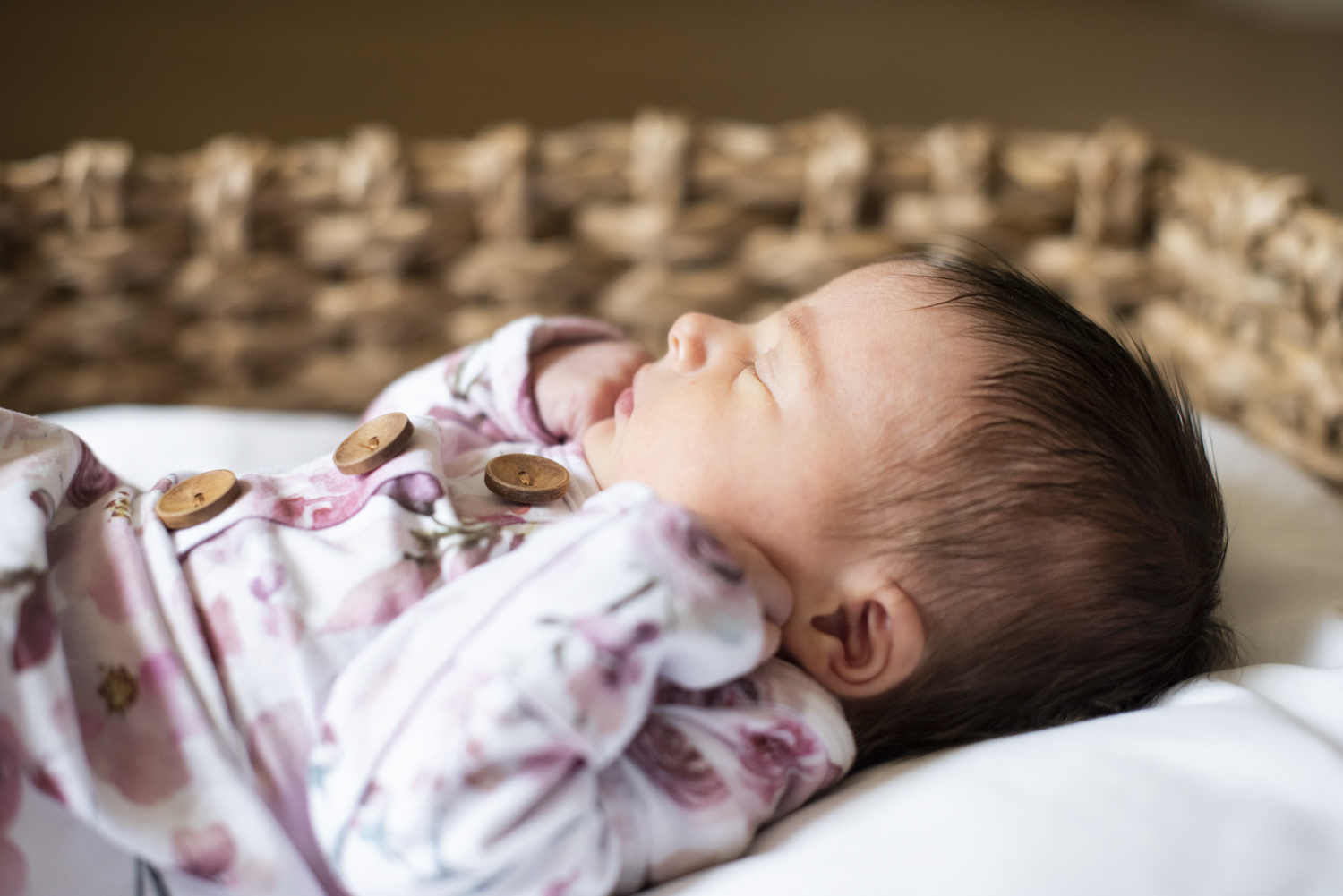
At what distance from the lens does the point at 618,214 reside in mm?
1109

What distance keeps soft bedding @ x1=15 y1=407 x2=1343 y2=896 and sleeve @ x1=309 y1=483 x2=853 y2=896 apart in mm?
47

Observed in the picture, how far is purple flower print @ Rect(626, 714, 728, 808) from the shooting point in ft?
1.73

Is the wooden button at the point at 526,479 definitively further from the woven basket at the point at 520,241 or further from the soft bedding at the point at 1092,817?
the woven basket at the point at 520,241

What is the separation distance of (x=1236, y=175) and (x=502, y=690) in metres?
0.95

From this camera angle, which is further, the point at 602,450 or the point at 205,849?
the point at 602,450

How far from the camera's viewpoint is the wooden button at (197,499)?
0.58 m

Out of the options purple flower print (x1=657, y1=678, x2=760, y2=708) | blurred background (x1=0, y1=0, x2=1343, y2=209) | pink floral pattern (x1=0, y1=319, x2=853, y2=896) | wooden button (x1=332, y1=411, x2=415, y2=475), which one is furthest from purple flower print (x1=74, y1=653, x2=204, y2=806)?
blurred background (x1=0, y1=0, x2=1343, y2=209)

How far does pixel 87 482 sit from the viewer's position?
2.14ft

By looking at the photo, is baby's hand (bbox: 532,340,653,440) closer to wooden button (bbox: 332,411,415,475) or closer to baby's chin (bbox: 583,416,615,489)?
baby's chin (bbox: 583,416,615,489)

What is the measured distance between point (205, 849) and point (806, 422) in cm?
37

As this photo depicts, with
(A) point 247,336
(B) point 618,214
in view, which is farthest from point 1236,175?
(A) point 247,336


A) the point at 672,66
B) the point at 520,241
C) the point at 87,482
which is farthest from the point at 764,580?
the point at 672,66

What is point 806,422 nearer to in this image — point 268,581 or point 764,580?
point 764,580

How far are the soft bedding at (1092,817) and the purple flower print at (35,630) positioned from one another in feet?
0.20
